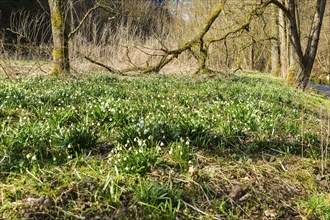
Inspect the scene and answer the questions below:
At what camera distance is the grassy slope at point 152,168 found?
2740 mm

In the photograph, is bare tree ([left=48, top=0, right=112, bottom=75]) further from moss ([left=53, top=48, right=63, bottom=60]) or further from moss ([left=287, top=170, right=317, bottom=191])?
moss ([left=287, top=170, right=317, bottom=191])

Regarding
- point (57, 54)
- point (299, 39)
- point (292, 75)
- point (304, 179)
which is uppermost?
point (299, 39)

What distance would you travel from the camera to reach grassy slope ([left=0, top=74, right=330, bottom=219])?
274 cm

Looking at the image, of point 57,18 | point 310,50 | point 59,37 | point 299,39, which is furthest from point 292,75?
point 57,18

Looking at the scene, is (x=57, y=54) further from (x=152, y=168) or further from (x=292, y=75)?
(x=292, y=75)

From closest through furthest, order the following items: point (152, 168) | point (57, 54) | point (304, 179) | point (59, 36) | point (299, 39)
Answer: point (152, 168)
point (304, 179)
point (57, 54)
point (59, 36)
point (299, 39)

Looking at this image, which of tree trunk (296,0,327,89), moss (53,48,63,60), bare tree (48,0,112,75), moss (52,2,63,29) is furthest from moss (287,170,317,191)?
tree trunk (296,0,327,89)

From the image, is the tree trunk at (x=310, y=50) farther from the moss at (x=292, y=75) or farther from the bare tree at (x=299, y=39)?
the moss at (x=292, y=75)

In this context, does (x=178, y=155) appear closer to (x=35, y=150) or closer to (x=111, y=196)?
(x=111, y=196)

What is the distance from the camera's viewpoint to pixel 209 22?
13.2 metres

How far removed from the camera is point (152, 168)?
3322 mm

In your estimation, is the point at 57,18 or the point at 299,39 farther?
the point at 299,39

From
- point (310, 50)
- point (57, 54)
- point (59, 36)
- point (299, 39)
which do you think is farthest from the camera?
point (310, 50)

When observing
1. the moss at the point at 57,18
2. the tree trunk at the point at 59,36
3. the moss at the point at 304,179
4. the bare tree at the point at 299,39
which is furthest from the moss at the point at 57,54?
the bare tree at the point at 299,39
